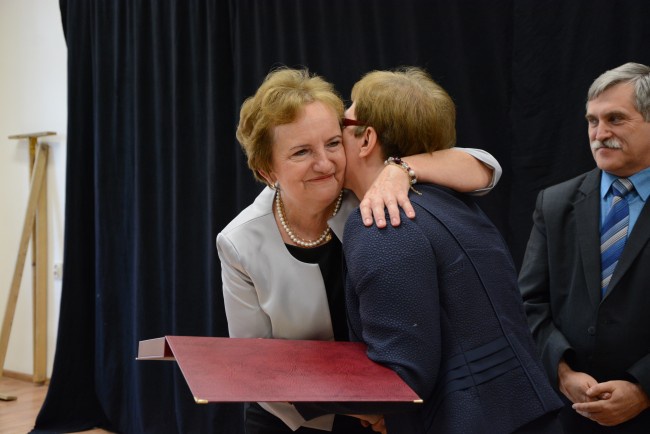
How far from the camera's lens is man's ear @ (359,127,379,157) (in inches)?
59.8

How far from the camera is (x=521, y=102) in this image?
9.52 feet

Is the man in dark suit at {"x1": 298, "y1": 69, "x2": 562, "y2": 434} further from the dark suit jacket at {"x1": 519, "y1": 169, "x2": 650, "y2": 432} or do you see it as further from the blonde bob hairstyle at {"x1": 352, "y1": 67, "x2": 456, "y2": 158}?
the dark suit jacket at {"x1": 519, "y1": 169, "x2": 650, "y2": 432}

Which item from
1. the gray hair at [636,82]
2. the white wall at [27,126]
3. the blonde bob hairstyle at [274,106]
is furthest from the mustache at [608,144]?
the white wall at [27,126]

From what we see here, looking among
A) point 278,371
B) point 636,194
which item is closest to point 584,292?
point 636,194

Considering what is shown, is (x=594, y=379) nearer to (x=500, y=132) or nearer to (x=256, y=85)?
(x=500, y=132)

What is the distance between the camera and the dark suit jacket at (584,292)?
194 centimetres

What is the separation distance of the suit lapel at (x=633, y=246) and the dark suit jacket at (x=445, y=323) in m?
0.72

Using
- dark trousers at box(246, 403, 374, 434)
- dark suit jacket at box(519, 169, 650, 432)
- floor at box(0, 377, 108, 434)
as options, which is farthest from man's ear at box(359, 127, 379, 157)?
floor at box(0, 377, 108, 434)

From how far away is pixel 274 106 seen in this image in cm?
163

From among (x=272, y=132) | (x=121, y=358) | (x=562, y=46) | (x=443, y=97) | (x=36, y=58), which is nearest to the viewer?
(x=443, y=97)

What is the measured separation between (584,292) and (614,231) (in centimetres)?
19

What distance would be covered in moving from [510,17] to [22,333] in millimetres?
4256

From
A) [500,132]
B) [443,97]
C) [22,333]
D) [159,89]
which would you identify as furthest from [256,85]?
[22,333]

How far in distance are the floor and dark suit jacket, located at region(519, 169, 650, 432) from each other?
10.5 ft
